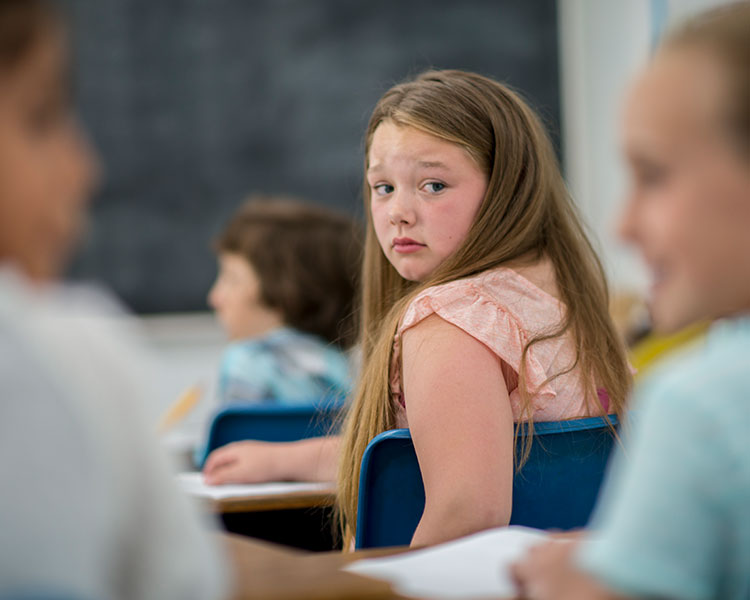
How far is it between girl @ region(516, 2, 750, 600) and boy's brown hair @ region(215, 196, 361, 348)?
226 centimetres

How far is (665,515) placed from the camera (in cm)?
61

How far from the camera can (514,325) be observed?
144 centimetres

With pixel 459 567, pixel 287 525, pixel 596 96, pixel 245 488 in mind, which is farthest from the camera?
pixel 596 96

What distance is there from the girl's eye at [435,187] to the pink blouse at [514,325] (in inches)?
7.8

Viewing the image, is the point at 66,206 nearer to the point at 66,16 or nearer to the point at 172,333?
the point at 66,16

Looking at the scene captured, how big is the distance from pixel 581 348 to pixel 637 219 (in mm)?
834

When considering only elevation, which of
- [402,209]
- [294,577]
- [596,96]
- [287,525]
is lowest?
[287,525]

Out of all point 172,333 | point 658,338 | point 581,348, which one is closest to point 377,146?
point 581,348

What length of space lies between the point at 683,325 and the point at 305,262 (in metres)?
2.42

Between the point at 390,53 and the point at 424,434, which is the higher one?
the point at 390,53

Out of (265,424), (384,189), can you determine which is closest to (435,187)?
(384,189)

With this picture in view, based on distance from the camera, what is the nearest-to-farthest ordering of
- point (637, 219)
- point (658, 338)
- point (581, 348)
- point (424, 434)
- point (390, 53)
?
point (637, 219)
point (424, 434)
point (581, 348)
point (658, 338)
point (390, 53)

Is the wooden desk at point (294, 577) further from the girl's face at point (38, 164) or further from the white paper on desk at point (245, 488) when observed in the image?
the white paper on desk at point (245, 488)

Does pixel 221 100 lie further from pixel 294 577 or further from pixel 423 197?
pixel 294 577
